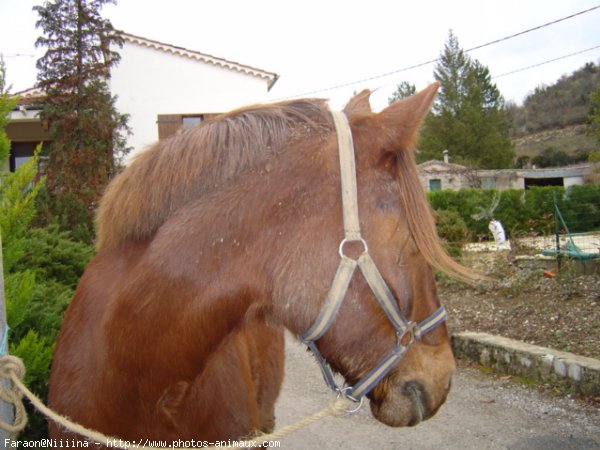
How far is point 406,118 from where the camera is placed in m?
1.42

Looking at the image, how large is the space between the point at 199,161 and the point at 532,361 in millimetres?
4617

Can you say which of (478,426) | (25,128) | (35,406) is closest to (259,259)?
(35,406)

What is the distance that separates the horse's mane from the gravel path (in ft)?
10.3

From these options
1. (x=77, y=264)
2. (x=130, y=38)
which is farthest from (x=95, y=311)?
(x=130, y=38)

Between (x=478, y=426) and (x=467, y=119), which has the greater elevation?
(x=467, y=119)

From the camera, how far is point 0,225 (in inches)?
93.4

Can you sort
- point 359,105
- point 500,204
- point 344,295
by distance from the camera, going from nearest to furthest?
point 344,295
point 359,105
point 500,204

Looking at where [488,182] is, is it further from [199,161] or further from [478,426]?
[199,161]

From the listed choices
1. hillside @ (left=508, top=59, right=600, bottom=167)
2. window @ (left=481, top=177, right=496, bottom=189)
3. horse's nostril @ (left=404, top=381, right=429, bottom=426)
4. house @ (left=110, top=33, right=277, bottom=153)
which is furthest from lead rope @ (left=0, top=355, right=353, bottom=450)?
hillside @ (left=508, top=59, right=600, bottom=167)

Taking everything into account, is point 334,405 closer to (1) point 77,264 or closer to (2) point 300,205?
(2) point 300,205

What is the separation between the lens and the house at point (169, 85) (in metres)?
13.9

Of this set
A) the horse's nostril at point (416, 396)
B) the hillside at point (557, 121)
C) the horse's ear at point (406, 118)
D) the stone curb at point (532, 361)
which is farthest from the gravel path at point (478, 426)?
the hillside at point (557, 121)

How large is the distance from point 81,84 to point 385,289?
961cm

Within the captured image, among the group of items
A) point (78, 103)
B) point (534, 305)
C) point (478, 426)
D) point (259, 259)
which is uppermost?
point (78, 103)
